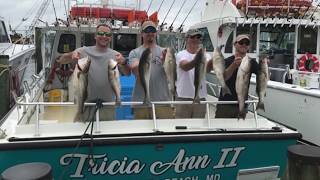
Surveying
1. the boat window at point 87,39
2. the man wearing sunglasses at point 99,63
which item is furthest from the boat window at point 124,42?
the man wearing sunglasses at point 99,63

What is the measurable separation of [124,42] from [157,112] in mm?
2792

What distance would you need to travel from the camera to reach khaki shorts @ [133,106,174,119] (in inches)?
183

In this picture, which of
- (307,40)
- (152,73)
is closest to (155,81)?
(152,73)

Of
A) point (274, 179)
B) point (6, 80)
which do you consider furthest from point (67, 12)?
→ point (274, 179)

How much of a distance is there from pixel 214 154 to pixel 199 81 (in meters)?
0.82

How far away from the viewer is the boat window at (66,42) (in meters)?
6.98

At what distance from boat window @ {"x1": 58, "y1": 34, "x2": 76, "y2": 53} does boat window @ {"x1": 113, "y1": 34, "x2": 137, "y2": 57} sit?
72 cm

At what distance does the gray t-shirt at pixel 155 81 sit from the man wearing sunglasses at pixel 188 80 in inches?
8.0

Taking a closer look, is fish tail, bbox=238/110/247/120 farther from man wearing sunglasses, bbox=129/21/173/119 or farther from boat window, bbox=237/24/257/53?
boat window, bbox=237/24/257/53

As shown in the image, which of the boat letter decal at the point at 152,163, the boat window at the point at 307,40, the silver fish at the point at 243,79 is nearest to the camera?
the boat letter decal at the point at 152,163

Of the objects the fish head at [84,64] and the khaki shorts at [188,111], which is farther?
the khaki shorts at [188,111]

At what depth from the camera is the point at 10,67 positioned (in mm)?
8141

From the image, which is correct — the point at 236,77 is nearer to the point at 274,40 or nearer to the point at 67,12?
the point at 67,12

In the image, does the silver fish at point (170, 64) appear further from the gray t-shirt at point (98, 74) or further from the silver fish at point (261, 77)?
the silver fish at point (261, 77)
